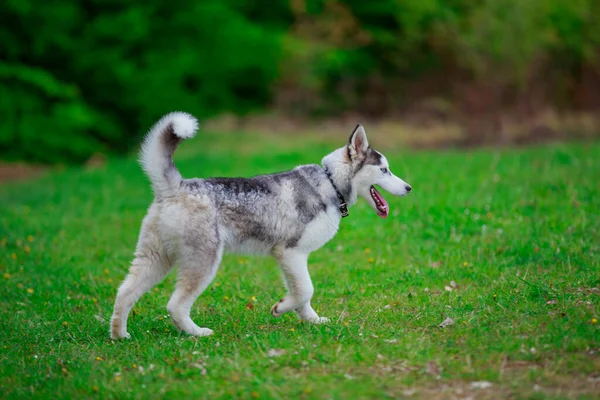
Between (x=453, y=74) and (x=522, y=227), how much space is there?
16390 millimetres

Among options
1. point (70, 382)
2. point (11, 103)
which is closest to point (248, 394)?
point (70, 382)

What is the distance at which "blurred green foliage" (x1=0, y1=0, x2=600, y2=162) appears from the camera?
19859 millimetres

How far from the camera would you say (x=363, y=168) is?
7316mm

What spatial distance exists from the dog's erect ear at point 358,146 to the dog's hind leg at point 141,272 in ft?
6.66

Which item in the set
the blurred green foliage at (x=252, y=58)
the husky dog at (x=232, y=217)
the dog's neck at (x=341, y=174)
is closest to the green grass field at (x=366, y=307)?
the husky dog at (x=232, y=217)

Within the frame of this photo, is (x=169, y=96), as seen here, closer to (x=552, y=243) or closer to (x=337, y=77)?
(x=337, y=77)

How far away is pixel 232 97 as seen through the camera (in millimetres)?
27578

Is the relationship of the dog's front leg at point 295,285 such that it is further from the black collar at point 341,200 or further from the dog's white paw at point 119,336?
the dog's white paw at point 119,336

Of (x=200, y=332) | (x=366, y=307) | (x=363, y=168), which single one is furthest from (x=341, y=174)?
(x=200, y=332)

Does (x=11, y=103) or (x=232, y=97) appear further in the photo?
(x=232, y=97)

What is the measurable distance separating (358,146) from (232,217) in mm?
1445

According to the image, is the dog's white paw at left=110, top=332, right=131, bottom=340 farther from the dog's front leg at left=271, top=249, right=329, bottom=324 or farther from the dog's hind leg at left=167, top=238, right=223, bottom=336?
the dog's front leg at left=271, top=249, right=329, bottom=324

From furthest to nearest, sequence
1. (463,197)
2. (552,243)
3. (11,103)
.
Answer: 1. (11,103)
2. (463,197)
3. (552,243)

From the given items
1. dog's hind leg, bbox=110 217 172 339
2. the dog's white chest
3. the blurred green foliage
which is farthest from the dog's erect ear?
the blurred green foliage
